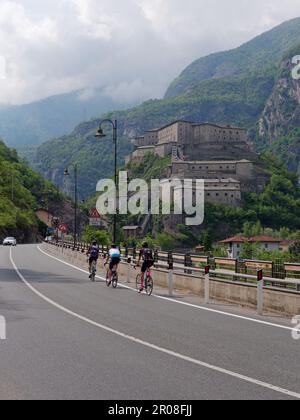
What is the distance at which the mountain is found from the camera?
117 metres

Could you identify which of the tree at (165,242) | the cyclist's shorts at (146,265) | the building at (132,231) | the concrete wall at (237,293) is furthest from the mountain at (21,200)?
the cyclist's shorts at (146,265)

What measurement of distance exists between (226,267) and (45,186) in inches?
6520

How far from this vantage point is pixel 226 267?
25.0m

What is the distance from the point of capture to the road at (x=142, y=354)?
721 centimetres

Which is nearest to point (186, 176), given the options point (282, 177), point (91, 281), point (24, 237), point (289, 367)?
point (282, 177)

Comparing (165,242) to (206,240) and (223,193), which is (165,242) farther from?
(223,193)

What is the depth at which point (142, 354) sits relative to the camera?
379 inches

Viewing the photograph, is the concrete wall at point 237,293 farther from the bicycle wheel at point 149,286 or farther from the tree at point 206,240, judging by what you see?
the tree at point 206,240

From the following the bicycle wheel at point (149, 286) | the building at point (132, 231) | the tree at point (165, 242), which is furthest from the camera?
the building at point (132, 231)

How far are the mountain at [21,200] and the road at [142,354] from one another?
98.2 metres

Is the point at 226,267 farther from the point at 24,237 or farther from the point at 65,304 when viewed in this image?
the point at 24,237

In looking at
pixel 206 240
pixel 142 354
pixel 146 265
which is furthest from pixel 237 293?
pixel 206 240

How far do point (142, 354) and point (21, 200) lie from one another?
13849 cm

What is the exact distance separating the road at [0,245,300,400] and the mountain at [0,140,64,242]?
98.2 m
